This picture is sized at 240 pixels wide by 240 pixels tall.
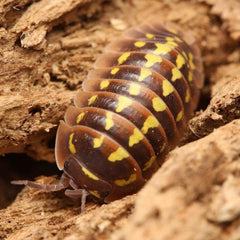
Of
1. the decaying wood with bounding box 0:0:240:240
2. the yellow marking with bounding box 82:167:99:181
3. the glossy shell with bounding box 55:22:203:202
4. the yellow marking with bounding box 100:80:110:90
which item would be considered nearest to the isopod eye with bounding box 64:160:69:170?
the glossy shell with bounding box 55:22:203:202

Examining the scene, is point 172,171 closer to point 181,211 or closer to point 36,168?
point 181,211

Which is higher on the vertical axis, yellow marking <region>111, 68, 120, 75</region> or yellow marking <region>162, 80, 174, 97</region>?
yellow marking <region>111, 68, 120, 75</region>

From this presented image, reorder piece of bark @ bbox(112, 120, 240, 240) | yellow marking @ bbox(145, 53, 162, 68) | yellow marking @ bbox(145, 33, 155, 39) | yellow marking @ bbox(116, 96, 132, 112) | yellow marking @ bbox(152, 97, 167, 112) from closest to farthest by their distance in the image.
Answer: piece of bark @ bbox(112, 120, 240, 240) → yellow marking @ bbox(116, 96, 132, 112) → yellow marking @ bbox(152, 97, 167, 112) → yellow marking @ bbox(145, 53, 162, 68) → yellow marking @ bbox(145, 33, 155, 39)

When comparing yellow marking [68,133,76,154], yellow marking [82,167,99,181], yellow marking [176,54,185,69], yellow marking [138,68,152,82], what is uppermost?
yellow marking [138,68,152,82]

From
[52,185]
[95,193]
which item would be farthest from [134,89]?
[52,185]

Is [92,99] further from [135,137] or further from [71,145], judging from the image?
[135,137]

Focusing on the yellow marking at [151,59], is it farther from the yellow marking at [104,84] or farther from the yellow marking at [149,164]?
the yellow marking at [149,164]

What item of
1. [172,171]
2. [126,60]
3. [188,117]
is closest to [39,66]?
[126,60]

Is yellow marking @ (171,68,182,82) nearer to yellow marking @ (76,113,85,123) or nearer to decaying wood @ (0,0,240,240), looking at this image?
decaying wood @ (0,0,240,240)
